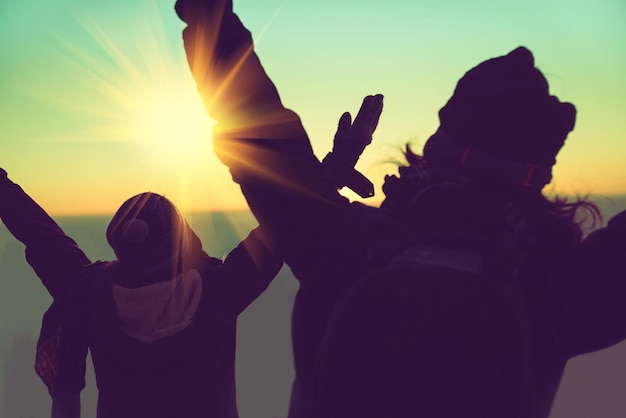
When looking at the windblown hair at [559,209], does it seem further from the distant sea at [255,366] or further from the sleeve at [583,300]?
the distant sea at [255,366]

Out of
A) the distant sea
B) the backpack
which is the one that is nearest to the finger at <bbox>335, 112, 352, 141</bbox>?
the backpack

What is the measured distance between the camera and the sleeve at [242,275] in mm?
2170

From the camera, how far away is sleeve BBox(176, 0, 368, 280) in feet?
3.55

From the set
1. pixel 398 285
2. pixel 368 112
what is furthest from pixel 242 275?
pixel 398 285

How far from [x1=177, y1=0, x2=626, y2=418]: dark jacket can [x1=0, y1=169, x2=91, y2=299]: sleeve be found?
1646mm

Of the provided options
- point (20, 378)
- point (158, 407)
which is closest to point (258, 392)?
point (20, 378)

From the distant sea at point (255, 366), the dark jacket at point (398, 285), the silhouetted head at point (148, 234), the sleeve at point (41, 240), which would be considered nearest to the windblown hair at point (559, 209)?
the dark jacket at point (398, 285)

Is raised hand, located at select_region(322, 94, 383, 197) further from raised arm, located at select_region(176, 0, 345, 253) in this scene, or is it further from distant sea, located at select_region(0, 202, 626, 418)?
distant sea, located at select_region(0, 202, 626, 418)

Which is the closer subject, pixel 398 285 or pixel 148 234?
pixel 398 285

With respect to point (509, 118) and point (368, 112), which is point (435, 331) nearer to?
point (509, 118)

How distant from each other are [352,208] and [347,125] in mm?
536

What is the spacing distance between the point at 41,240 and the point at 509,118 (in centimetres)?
215

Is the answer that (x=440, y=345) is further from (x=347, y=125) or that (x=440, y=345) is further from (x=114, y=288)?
(x=114, y=288)

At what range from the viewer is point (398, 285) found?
39.0 inches
